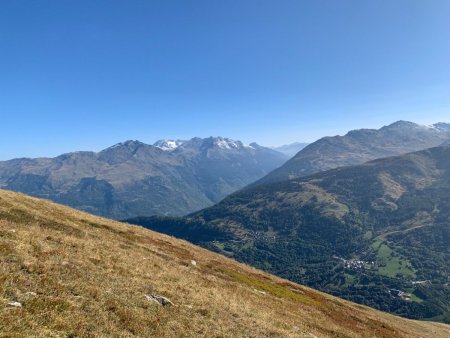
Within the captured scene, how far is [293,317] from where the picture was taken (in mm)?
35656

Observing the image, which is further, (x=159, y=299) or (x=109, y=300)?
(x=159, y=299)

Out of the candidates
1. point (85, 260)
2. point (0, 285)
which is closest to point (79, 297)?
point (0, 285)

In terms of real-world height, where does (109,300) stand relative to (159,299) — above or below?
above

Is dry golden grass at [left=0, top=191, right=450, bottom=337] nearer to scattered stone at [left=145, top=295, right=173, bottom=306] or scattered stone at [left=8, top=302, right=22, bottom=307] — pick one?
scattered stone at [left=8, top=302, right=22, bottom=307]

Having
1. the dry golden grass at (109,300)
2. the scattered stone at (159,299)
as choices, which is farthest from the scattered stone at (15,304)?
the scattered stone at (159,299)

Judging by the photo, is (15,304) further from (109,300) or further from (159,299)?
(159,299)

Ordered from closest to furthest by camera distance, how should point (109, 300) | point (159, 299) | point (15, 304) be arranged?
1. point (15, 304)
2. point (109, 300)
3. point (159, 299)

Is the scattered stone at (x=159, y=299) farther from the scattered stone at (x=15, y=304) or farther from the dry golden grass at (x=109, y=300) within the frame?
the scattered stone at (x=15, y=304)

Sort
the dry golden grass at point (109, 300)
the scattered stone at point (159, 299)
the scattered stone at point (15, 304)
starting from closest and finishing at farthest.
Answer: the scattered stone at point (15, 304)
the dry golden grass at point (109, 300)
the scattered stone at point (159, 299)

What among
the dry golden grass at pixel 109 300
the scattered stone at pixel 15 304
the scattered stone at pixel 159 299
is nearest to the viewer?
the scattered stone at pixel 15 304

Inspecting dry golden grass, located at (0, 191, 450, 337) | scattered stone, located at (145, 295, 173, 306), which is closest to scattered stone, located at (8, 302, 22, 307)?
dry golden grass, located at (0, 191, 450, 337)

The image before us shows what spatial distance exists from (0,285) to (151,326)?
798cm

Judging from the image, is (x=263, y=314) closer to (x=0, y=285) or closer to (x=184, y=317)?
(x=184, y=317)

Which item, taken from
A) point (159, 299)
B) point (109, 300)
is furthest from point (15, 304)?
point (159, 299)
